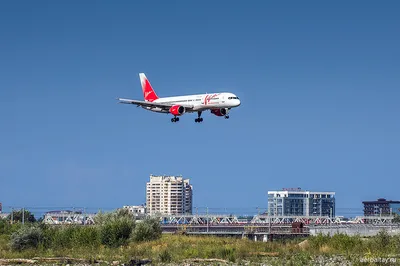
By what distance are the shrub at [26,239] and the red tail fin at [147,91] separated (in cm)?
5616

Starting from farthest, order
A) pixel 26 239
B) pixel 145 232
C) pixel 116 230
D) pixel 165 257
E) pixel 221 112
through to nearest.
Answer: pixel 221 112 < pixel 145 232 < pixel 116 230 < pixel 26 239 < pixel 165 257

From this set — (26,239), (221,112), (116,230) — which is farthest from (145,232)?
(221,112)

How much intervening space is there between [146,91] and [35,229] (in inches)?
2329

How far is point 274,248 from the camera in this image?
53.6 metres

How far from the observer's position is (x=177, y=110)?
293 ft

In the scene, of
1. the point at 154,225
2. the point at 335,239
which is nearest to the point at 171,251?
the point at 335,239

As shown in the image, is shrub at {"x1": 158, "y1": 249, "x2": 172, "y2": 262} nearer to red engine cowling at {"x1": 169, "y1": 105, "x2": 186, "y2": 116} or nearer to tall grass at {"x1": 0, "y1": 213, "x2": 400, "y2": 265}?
tall grass at {"x1": 0, "y1": 213, "x2": 400, "y2": 265}

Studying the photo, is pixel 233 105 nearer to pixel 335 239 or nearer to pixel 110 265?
pixel 335 239

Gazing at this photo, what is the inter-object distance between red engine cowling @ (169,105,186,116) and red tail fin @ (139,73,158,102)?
2418 centimetres

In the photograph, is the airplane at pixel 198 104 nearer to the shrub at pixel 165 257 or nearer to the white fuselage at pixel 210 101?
the white fuselage at pixel 210 101

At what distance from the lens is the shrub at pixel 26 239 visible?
56906mm

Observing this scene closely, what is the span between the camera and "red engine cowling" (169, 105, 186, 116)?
293ft

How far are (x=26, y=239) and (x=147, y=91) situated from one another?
60693mm

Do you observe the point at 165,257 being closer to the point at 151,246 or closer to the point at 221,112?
the point at 151,246
